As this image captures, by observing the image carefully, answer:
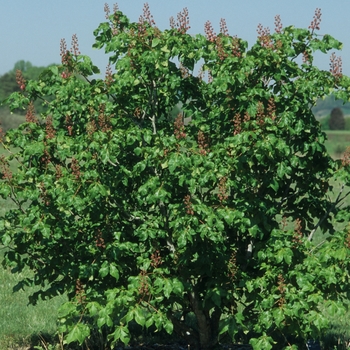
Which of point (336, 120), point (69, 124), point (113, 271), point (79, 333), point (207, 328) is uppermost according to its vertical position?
point (336, 120)

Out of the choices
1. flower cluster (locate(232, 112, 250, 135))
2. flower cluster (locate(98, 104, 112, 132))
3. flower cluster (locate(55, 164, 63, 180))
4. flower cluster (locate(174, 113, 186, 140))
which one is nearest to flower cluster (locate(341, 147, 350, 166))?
flower cluster (locate(232, 112, 250, 135))

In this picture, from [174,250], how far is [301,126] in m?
1.71

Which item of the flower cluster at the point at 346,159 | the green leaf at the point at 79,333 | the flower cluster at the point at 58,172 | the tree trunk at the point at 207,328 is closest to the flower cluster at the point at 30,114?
the flower cluster at the point at 58,172

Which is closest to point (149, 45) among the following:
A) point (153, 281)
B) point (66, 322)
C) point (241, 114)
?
point (241, 114)

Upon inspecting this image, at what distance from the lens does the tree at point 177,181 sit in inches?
263

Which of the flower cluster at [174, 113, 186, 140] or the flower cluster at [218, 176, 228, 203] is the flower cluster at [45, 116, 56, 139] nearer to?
the flower cluster at [174, 113, 186, 140]

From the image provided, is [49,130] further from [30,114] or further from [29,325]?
[29,325]

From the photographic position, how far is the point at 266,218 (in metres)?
7.16

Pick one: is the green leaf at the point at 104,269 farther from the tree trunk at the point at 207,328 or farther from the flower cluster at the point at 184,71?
the flower cluster at the point at 184,71

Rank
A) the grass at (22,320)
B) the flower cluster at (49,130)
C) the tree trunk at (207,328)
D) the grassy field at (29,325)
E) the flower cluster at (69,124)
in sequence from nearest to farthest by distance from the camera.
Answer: the flower cluster at (49,130), the flower cluster at (69,124), the tree trunk at (207,328), the grassy field at (29,325), the grass at (22,320)

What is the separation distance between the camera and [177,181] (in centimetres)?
693

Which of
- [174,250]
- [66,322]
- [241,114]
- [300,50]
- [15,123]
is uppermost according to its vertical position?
[15,123]

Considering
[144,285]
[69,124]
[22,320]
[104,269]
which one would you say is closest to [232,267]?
[144,285]

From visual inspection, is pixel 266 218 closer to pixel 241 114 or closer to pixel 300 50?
pixel 241 114
